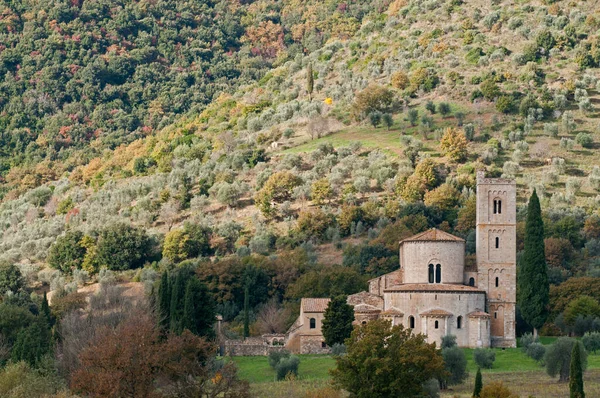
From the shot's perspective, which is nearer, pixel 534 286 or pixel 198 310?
pixel 198 310

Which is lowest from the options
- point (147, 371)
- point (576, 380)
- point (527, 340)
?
point (576, 380)

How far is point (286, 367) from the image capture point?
6769 centimetres

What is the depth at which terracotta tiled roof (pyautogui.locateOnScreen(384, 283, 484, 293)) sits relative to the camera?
75.8m

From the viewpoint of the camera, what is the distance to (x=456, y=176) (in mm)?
110375

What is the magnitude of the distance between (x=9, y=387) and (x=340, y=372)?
13658 millimetres

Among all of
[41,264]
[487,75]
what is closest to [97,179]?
[41,264]

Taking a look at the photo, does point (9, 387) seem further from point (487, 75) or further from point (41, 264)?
point (487, 75)

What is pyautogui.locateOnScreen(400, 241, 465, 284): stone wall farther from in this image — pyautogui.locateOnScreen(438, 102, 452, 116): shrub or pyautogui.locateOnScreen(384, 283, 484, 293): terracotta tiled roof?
pyautogui.locateOnScreen(438, 102, 452, 116): shrub

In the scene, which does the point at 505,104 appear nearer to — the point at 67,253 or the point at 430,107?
the point at 430,107

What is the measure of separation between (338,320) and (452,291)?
6.13 metres

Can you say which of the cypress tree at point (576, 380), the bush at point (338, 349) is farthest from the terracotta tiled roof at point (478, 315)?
the cypress tree at point (576, 380)

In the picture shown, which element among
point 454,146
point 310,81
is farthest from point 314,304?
point 310,81

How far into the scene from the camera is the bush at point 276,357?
230 ft

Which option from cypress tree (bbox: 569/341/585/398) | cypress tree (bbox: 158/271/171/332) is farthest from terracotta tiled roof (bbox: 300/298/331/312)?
cypress tree (bbox: 569/341/585/398)
